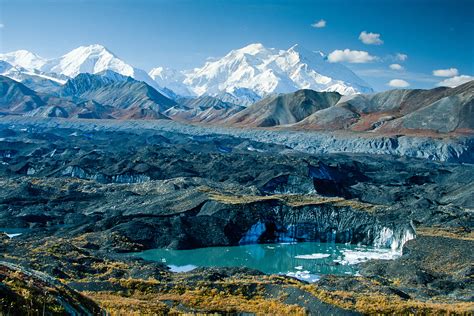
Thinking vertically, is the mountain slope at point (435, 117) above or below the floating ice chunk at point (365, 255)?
above

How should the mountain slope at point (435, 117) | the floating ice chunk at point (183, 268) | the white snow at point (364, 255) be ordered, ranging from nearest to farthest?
the floating ice chunk at point (183, 268) → the white snow at point (364, 255) → the mountain slope at point (435, 117)

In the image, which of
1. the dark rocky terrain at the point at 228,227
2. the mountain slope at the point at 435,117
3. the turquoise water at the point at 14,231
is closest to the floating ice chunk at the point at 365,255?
the dark rocky terrain at the point at 228,227

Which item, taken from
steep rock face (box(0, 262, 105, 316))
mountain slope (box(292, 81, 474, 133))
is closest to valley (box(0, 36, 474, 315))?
steep rock face (box(0, 262, 105, 316))

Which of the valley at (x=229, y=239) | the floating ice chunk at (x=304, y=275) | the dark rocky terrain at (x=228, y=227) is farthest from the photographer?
the floating ice chunk at (x=304, y=275)

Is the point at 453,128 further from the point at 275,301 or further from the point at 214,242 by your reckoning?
the point at 275,301

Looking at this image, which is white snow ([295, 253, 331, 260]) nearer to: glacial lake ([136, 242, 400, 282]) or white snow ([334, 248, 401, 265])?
glacial lake ([136, 242, 400, 282])

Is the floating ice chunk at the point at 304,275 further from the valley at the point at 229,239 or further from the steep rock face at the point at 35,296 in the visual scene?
the steep rock face at the point at 35,296
